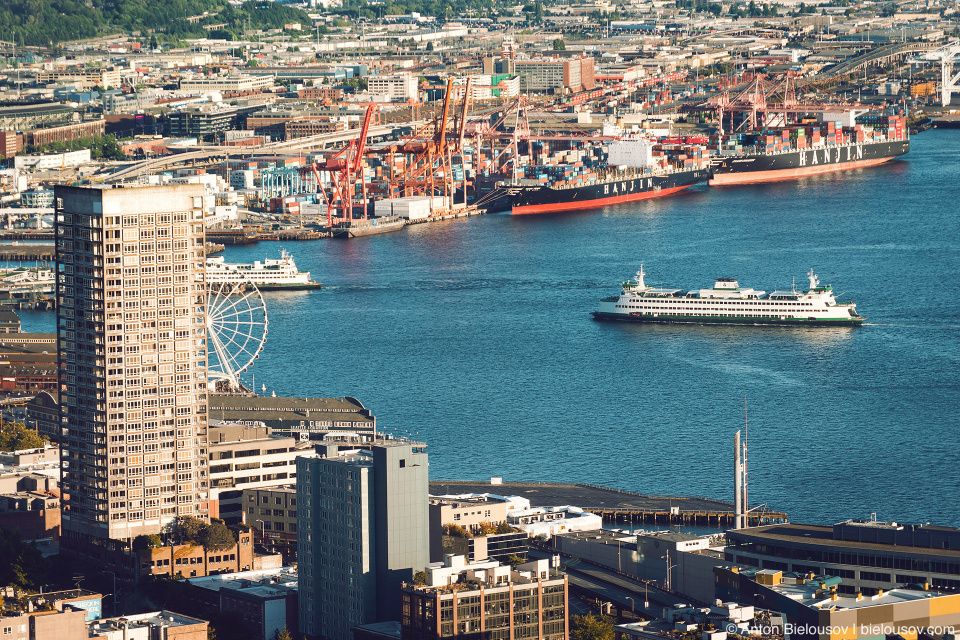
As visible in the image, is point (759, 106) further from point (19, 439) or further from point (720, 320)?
point (19, 439)

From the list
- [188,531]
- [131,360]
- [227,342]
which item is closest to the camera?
[188,531]

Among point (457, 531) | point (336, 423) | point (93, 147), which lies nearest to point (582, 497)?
point (336, 423)

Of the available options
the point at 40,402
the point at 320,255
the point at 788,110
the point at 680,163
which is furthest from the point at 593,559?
the point at 788,110

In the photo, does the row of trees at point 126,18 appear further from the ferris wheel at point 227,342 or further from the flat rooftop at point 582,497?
the flat rooftop at point 582,497

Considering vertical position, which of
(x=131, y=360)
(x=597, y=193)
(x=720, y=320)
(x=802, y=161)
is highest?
(x=131, y=360)

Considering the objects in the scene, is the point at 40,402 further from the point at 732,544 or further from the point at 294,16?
the point at 294,16

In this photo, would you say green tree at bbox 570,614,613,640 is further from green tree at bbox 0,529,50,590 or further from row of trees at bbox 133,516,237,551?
green tree at bbox 0,529,50,590

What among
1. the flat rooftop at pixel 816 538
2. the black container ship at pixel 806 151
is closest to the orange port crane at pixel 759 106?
the black container ship at pixel 806 151
